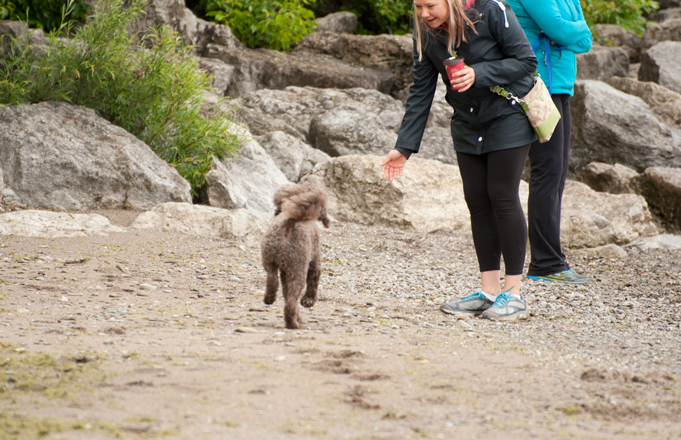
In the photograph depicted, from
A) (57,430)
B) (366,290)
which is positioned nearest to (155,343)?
(57,430)

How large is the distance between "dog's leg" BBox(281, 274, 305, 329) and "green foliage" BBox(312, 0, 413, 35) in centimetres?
1167

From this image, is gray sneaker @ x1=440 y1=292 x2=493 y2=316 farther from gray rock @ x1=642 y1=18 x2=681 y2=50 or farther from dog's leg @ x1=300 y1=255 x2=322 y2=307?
gray rock @ x1=642 y1=18 x2=681 y2=50

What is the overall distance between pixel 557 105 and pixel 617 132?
624 centimetres

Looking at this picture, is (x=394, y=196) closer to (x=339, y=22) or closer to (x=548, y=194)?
(x=548, y=194)

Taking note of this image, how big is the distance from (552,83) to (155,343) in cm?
363

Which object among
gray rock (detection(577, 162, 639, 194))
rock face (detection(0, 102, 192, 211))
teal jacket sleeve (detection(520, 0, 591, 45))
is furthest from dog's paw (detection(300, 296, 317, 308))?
gray rock (detection(577, 162, 639, 194))

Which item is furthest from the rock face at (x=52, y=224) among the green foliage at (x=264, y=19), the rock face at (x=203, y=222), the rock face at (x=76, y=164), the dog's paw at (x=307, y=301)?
the green foliage at (x=264, y=19)

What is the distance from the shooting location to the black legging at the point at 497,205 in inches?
153

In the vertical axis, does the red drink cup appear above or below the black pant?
above

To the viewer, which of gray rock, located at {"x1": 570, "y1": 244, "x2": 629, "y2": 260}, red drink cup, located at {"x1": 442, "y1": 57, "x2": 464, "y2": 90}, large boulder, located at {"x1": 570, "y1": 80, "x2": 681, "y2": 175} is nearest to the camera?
red drink cup, located at {"x1": 442, "y1": 57, "x2": 464, "y2": 90}

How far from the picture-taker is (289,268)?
332cm

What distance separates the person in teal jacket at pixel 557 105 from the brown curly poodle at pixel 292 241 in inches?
96.5

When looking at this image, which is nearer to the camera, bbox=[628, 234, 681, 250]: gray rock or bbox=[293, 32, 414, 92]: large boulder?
bbox=[628, 234, 681, 250]: gray rock

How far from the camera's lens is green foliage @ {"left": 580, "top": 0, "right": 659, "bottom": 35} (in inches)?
603
